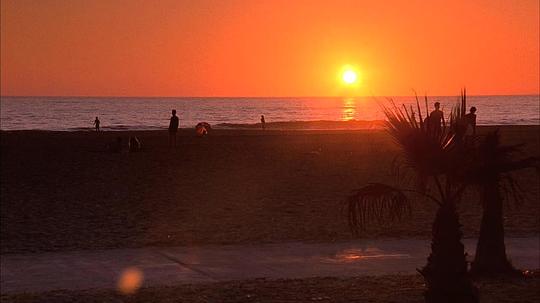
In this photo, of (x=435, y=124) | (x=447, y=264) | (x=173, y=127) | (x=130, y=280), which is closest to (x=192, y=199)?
(x=130, y=280)

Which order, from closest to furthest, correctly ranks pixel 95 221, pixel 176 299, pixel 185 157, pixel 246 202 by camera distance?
1. pixel 176 299
2. pixel 95 221
3. pixel 246 202
4. pixel 185 157

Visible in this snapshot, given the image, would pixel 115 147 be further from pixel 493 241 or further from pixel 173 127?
pixel 493 241

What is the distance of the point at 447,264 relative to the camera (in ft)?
24.0

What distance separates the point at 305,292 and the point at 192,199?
9.43m

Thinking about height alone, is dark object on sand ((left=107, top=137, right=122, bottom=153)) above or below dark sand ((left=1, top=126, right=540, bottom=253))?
above

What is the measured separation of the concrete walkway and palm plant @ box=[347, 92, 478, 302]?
3.09 meters

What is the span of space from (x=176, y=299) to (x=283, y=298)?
3.96ft

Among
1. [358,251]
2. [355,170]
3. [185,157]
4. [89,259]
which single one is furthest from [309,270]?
[185,157]

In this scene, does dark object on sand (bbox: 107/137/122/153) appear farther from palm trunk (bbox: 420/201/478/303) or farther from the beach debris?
palm trunk (bbox: 420/201/478/303)

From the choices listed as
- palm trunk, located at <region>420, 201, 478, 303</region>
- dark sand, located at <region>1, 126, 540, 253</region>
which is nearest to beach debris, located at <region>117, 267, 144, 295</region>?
dark sand, located at <region>1, 126, 540, 253</region>

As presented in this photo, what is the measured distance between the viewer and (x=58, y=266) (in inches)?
434

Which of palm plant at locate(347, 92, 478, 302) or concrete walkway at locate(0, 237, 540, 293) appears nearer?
palm plant at locate(347, 92, 478, 302)

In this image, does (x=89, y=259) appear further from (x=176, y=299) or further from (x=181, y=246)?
(x=176, y=299)

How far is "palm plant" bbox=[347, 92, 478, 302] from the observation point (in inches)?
283
